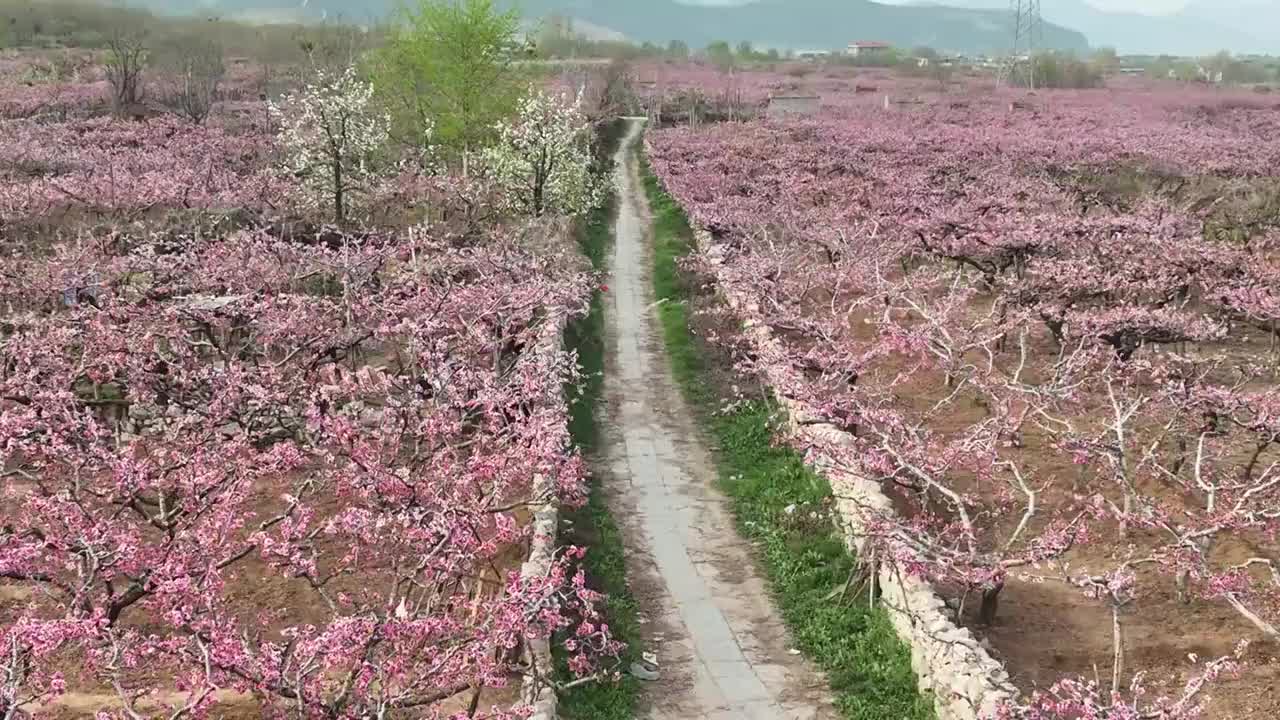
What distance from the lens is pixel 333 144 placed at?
1266 inches

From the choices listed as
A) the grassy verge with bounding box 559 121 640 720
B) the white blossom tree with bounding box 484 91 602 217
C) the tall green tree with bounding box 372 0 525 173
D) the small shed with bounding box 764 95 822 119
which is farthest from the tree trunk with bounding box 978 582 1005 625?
the small shed with bounding box 764 95 822 119

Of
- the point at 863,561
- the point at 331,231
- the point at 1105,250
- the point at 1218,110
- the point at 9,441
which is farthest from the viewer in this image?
the point at 1218,110

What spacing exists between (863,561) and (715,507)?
4111 mm

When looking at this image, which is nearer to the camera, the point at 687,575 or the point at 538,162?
the point at 687,575

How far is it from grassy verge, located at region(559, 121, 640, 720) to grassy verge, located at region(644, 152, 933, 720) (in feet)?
7.46

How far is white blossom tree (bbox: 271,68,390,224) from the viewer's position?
33.0 m

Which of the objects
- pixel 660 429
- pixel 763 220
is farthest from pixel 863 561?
pixel 763 220

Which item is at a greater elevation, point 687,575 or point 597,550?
point 597,550

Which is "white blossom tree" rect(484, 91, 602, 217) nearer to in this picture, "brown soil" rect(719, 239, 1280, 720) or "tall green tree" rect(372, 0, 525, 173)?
"tall green tree" rect(372, 0, 525, 173)

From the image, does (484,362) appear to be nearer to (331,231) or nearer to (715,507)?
(715,507)

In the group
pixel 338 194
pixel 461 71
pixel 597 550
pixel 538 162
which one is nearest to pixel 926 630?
pixel 597 550

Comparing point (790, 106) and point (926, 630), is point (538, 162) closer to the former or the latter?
point (926, 630)

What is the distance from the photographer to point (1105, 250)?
26000 mm

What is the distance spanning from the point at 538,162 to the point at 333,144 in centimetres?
670
